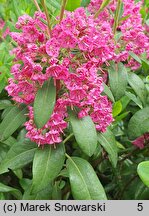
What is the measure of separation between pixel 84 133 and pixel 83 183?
0.22 m

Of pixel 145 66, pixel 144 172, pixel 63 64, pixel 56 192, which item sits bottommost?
pixel 56 192

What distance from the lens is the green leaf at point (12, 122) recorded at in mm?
1576

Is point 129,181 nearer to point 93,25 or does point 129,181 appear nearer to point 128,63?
point 128,63

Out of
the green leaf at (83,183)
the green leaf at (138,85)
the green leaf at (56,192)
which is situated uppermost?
the green leaf at (138,85)

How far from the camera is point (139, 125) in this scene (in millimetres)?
1765

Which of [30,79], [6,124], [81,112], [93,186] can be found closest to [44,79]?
[30,79]

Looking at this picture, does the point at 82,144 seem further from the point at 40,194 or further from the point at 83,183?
the point at 40,194

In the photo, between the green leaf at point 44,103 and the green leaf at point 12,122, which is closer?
the green leaf at point 44,103

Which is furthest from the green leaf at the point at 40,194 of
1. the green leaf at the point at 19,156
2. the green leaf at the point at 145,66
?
the green leaf at the point at 145,66

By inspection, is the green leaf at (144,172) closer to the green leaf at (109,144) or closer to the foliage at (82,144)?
the foliage at (82,144)

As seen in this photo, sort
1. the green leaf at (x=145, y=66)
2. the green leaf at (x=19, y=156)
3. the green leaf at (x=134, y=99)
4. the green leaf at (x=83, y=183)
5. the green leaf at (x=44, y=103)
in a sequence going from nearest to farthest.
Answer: the green leaf at (x=44, y=103)
the green leaf at (x=83, y=183)
the green leaf at (x=19, y=156)
the green leaf at (x=134, y=99)
the green leaf at (x=145, y=66)

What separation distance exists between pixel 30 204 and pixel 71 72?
23.3 inches

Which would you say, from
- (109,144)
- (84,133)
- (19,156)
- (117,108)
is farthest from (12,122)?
(117,108)

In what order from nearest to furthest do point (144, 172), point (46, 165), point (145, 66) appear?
point (144, 172), point (46, 165), point (145, 66)
